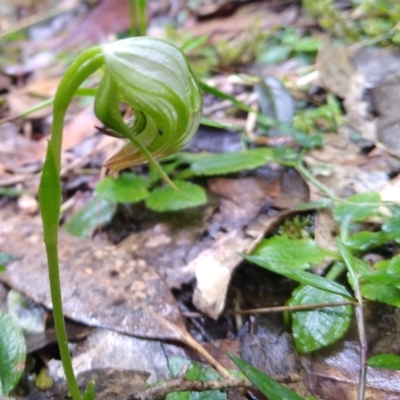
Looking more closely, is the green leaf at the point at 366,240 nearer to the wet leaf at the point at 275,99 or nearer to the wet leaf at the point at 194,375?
the wet leaf at the point at 194,375

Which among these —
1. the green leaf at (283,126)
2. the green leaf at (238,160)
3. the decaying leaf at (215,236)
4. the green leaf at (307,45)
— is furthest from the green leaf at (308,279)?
the green leaf at (307,45)

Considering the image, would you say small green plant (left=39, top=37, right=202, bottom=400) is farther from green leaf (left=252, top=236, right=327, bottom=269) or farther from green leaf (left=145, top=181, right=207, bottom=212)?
green leaf (left=145, top=181, right=207, bottom=212)

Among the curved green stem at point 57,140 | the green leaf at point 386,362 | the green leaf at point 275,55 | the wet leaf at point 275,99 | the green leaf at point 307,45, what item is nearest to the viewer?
the curved green stem at point 57,140

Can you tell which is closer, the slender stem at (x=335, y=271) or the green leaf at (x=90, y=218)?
the slender stem at (x=335, y=271)

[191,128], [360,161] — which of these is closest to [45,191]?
[191,128]

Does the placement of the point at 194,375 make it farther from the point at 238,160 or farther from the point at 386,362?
the point at 238,160

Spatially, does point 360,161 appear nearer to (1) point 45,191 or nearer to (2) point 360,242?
(2) point 360,242
